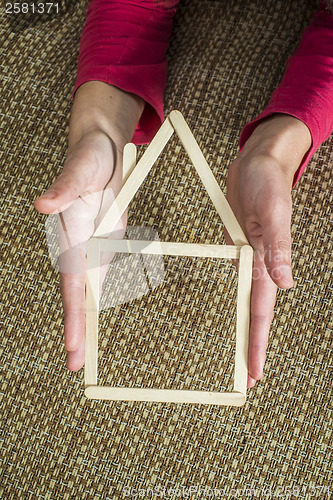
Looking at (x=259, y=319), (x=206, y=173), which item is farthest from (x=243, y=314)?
(x=206, y=173)

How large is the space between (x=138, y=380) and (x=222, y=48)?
→ 1.56 feet

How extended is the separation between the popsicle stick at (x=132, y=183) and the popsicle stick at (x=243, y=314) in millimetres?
116

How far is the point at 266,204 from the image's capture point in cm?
44

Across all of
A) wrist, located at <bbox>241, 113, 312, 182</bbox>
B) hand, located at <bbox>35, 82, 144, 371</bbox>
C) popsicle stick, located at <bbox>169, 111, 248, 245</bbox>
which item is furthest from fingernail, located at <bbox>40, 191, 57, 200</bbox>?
wrist, located at <bbox>241, 113, 312, 182</bbox>

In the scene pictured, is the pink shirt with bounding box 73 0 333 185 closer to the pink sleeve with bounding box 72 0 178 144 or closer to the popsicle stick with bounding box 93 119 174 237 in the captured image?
the pink sleeve with bounding box 72 0 178 144

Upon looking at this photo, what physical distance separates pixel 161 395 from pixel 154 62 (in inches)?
17.8

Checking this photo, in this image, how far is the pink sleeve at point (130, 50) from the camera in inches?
23.4

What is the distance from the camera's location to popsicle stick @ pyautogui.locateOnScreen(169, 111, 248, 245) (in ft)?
1.38

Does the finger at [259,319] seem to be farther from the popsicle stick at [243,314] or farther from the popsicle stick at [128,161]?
the popsicle stick at [128,161]

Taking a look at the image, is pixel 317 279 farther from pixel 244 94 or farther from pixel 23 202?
pixel 23 202

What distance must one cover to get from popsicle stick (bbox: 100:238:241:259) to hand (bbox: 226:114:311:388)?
36 millimetres

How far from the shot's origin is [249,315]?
1.40ft

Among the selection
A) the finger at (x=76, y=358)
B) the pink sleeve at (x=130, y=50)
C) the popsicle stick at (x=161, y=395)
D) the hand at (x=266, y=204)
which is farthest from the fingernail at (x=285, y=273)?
the pink sleeve at (x=130, y=50)

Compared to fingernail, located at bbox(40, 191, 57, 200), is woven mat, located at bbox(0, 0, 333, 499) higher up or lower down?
lower down
